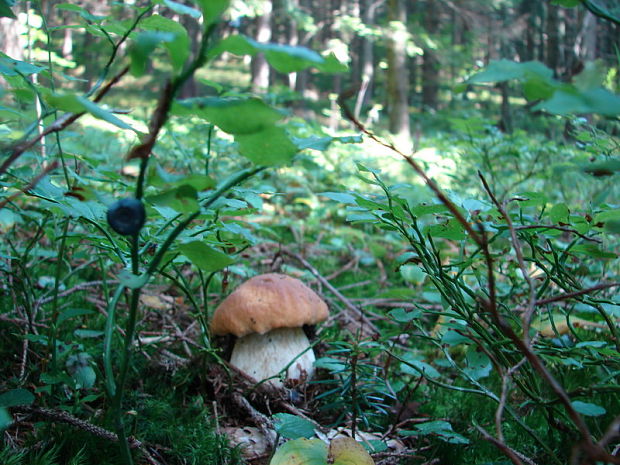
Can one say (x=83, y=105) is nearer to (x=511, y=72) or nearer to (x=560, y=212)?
(x=511, y=72)

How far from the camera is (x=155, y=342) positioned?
5.62 feet

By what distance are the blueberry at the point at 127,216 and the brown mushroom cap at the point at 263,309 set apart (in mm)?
1147

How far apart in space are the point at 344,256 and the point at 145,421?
2561 mm

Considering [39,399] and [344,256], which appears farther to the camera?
[344,256]

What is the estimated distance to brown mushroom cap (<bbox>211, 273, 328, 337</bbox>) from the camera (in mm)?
1685

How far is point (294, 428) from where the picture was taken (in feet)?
3.30

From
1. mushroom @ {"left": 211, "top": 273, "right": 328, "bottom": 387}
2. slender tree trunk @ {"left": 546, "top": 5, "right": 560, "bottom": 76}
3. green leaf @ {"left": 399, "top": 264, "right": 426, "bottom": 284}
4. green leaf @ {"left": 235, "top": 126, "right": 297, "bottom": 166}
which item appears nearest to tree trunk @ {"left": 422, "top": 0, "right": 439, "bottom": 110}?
slender tree trunk @ {"left": 546, "top": 5, "right": 560, "bottom": 76}

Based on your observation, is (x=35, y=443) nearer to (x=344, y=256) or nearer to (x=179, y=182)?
(x=179, y=182)

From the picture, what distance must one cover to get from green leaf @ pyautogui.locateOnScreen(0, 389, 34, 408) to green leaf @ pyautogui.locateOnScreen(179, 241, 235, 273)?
0.53 m

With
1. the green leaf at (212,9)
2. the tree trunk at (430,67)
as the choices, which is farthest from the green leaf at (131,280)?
the tree trunk at (430,67)

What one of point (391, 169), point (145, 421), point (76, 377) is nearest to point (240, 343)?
point (145, 421)

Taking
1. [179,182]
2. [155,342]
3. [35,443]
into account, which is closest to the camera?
[179,182]

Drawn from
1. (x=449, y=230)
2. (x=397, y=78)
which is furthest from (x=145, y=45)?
(x=397, y=78)

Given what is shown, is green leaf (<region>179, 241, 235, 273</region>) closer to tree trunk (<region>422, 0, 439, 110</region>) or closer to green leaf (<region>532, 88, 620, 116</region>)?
green leaf (<region>532, 88, 620, 116</region>)
